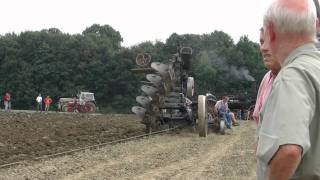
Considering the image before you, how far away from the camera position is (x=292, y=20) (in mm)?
2064

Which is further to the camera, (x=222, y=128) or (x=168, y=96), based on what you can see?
(x=222, y=128)

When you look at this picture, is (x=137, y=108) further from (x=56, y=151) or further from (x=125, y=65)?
(x=125, y=65)

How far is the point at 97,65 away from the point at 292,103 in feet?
212

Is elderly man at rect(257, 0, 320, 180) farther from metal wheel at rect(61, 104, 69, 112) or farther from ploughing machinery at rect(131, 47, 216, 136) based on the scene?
metal wheel at rect(61, 104, 69, 112)

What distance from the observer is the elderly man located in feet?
6.15

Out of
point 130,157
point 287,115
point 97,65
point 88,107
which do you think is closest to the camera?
point 287,115

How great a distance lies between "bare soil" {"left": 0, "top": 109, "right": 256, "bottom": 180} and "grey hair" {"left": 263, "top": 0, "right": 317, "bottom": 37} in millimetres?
7081

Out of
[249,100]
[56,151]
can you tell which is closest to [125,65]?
[249,100]

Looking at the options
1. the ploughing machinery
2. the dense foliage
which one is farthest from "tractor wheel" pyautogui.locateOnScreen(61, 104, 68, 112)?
the ploughing machinery

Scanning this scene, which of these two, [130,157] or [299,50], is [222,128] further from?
[299,50]

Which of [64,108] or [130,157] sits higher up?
[64,108]

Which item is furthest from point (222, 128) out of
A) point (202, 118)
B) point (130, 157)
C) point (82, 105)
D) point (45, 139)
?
point (82, 105)

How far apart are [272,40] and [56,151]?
423 inches

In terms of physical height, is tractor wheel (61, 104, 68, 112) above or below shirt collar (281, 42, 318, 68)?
below
